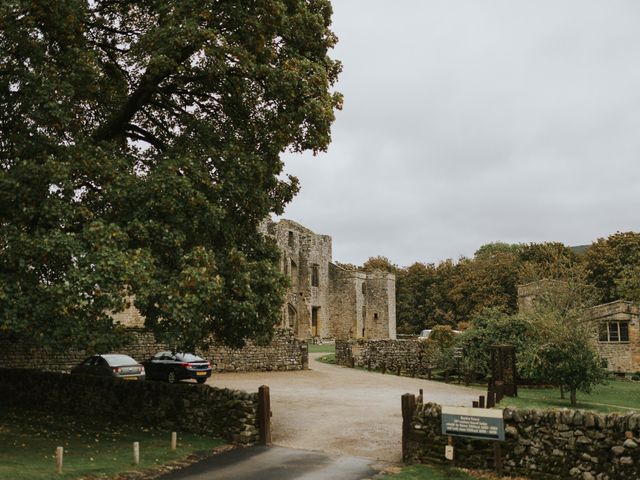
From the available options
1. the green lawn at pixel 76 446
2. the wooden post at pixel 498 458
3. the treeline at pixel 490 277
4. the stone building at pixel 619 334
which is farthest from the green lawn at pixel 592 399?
the treeline at pixel 490 277

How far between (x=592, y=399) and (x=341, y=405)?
11.2m

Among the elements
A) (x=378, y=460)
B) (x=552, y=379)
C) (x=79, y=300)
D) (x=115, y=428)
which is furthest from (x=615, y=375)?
(x=79, y=300)

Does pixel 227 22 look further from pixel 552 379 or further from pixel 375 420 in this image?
pixel 552 379

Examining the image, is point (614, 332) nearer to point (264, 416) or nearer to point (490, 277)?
point (490, 277)

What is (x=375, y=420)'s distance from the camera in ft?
59.6

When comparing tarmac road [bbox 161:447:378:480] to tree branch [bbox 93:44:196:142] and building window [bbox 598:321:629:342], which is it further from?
building window [bbox 598:321:629:342]

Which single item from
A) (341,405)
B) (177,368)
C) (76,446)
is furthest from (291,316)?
(76,446)

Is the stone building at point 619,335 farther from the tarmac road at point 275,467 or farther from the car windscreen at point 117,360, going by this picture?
the tarmac road at point 275,467

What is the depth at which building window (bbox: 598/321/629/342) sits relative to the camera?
39.8 meters

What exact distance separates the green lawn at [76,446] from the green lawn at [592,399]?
1132 centimetres

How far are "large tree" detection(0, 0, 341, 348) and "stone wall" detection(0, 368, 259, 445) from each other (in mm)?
1890

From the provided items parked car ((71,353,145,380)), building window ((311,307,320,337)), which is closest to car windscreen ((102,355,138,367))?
parked car ((71,353,145,380))

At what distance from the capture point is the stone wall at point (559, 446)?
1077 cm

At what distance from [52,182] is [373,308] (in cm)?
5439
